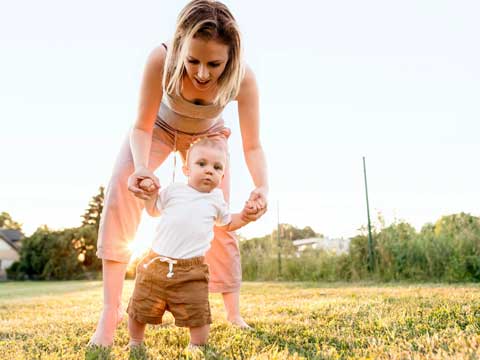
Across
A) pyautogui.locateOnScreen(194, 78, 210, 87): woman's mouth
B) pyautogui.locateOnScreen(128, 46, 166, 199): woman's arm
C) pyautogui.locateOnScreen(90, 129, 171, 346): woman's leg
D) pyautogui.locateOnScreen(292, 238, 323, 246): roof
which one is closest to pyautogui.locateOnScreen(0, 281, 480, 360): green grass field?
pyautogui.locateOnScreen(90, 129, 171, 346): woman's leg

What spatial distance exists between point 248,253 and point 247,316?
8.30m

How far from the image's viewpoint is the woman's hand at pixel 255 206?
2.28 m

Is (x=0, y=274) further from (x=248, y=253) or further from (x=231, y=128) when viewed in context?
(x=231, y=128)

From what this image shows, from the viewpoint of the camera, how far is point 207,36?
2.06 m

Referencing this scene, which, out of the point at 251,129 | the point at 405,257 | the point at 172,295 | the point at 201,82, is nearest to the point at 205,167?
the point at 201,82

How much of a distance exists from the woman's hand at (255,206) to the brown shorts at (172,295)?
35 cm

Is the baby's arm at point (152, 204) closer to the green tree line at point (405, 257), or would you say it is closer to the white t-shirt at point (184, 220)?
the white t-shirt at point (184, 220)

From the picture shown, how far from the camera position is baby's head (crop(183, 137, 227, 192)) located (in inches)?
91.0

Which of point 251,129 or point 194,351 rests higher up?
point 251,129

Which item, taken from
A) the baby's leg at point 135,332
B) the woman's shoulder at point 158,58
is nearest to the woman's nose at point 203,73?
the woman's shoulder at point 158,58

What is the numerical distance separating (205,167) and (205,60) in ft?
1.63

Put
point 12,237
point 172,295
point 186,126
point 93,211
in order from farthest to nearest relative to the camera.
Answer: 1. point 12,237
2. point 93,211
3. point 186,126
4. point 172,295

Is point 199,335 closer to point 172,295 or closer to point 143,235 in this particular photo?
point 172,295

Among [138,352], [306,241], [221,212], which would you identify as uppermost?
[306,241]
